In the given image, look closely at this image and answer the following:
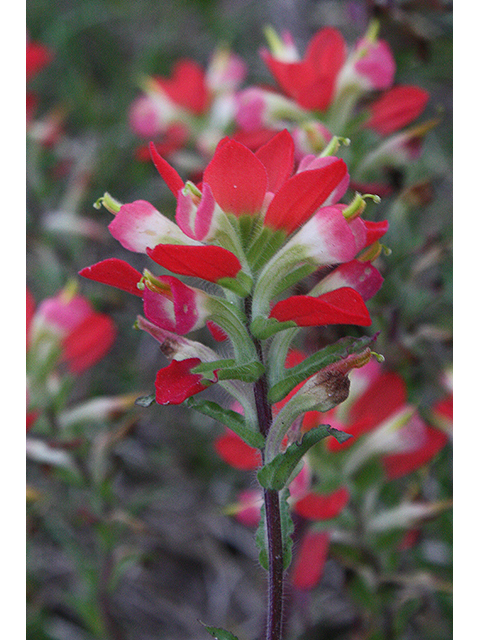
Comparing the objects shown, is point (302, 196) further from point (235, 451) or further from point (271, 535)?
point (235, 451)

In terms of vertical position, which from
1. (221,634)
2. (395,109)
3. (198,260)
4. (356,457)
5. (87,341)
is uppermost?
(395,109)

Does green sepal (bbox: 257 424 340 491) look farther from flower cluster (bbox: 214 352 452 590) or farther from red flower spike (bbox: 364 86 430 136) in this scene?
red flower spike (bbox: 364 86 430 136)

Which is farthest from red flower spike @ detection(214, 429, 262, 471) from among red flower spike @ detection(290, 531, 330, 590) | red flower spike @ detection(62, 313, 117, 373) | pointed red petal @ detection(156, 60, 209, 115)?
pointed red petal @ detection(156, 60, 209, 115)

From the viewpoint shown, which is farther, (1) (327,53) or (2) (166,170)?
(1) (327,53)

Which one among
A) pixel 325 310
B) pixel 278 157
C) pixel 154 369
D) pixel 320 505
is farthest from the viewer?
pixel 154 369

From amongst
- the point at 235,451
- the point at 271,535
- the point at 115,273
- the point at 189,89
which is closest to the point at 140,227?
the point at 115,273

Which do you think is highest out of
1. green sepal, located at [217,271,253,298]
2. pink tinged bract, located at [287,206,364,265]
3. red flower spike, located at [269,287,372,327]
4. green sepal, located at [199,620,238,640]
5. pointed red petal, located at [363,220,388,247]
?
pointed red petal, located at [363,220,388,247]
